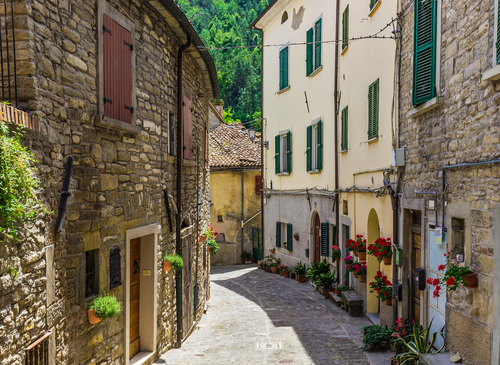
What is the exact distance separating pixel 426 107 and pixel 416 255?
239 cm

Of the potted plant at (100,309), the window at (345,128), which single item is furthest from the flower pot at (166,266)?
the window at (345,128)

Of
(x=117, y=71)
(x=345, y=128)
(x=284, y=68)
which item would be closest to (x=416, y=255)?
(x=345, y=128)

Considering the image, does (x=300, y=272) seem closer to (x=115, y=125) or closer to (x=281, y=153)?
(x=281, y=153)

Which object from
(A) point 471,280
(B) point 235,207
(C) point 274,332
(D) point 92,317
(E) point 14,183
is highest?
(E) point 14,183

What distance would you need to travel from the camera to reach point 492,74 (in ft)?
15.3

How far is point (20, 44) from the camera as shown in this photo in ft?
13.2

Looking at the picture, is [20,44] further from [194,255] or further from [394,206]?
[194,255]

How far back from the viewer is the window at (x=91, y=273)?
5.25 m

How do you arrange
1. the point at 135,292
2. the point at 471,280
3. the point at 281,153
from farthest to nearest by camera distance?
the point at 281,153, the point at 135,292, the point at 471,280

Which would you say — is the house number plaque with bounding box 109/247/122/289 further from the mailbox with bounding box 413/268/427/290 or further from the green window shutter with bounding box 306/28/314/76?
the green window shutter with bounding box 306/28/314/76

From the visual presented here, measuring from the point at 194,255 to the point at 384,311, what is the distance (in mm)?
4107

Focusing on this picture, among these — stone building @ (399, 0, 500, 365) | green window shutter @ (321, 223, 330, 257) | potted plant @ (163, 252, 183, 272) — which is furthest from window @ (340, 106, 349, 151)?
potted plant @ (163, 252, 183, 272)

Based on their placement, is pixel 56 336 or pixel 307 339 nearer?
pixel 56 336

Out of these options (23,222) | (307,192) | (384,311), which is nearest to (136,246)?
(23,222)
